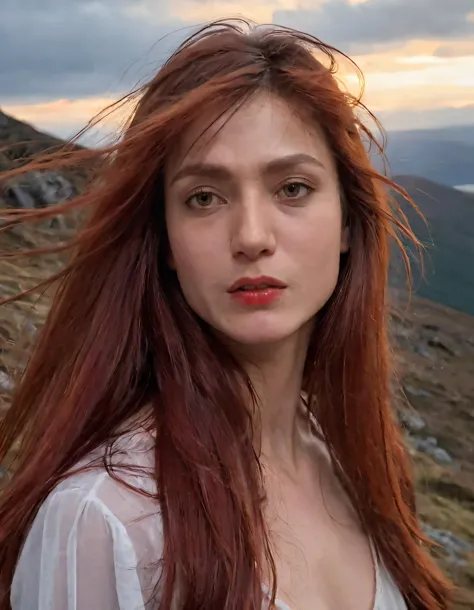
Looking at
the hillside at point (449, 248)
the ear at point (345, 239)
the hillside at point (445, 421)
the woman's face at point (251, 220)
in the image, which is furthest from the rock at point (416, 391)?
the woman's face at point (251, 220)

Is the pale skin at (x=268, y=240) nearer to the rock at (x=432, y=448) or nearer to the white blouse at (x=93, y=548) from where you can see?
the white blouse at (x=93, y=548)

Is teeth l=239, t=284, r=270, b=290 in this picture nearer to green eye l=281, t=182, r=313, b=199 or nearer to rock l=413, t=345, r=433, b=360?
green eye l=281, t=182, r=313, b=199

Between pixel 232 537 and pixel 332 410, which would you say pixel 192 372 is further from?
pixel 332 410

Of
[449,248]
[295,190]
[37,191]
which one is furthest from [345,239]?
[37,191]

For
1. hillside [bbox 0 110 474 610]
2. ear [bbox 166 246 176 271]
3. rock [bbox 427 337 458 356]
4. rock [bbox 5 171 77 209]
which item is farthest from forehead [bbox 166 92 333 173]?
rock [bbox 5 171 77 209]

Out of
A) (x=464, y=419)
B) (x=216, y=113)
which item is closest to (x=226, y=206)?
(x=216, y=113)

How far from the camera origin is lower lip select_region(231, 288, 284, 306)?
35.2 inches

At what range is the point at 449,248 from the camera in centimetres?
194

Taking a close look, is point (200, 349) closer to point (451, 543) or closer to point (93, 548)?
point (93, 548)

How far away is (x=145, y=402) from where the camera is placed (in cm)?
92

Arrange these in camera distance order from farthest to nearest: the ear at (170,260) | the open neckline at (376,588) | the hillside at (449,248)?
1. the hillside at (449,248)
2. the ear at (170,260)
3. the open neckline at (376,588)

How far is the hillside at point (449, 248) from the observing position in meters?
1.82

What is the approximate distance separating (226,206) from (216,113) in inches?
4.5

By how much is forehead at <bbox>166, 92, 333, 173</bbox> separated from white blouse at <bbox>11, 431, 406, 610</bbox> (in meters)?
0.39
